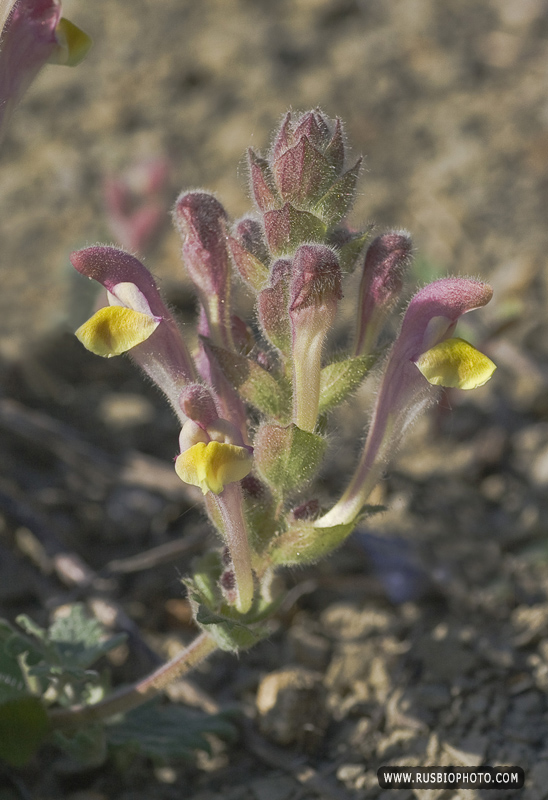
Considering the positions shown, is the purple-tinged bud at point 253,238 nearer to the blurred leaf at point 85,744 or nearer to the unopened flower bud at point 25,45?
the unopened flower bud at point 25,45

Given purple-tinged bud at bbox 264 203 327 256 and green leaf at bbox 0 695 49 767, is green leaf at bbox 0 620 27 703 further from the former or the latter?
purple-tinged bud at bbox 264 203 327 256

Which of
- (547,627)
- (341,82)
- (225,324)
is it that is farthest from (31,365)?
(341,82)

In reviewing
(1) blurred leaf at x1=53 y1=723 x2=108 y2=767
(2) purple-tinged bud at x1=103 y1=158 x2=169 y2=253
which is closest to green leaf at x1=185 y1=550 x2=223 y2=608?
(1) blurred leaf at x1=53 y1=723 x2=108 y2=767

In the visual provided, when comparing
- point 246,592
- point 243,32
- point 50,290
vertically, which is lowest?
point 246,592

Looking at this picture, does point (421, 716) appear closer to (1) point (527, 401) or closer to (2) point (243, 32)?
(1) point (527, 401)

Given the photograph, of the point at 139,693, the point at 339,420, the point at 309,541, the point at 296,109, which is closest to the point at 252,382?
the point at 309,541

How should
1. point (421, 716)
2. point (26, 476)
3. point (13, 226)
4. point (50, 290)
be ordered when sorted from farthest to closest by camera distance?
point (13, 226), point (50, 290), point (26, 476), point (421, 716)

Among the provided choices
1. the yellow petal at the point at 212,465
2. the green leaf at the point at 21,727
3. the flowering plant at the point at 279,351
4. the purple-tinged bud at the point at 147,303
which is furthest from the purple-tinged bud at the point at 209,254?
the green leaf at the point at 21,727
